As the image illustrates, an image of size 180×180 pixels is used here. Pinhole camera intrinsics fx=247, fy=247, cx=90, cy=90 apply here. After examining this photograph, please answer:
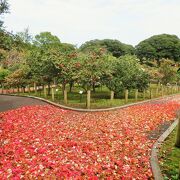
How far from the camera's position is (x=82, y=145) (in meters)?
8.54

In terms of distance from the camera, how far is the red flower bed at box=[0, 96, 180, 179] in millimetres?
6482

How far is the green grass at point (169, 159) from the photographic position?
21.2ft

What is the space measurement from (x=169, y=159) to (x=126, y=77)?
56.3 ft

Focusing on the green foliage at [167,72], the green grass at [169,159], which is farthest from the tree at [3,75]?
the green grass at [169,159]

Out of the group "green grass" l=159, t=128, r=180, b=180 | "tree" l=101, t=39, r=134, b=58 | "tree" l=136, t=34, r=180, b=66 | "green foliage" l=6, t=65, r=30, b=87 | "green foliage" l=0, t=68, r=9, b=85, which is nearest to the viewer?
"green grass" l=159, t=128, r=180, b=180

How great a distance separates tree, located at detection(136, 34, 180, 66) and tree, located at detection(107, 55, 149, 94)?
4005cm

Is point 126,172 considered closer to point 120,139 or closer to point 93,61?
point 120,139

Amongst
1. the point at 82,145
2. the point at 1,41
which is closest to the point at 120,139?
the point at 82,145

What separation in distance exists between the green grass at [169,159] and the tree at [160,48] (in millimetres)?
57615

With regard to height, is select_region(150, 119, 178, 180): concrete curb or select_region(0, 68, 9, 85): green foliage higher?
select_region(0, 68, 9, 85): green foliage

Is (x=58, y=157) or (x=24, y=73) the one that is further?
(x=24, y=73)

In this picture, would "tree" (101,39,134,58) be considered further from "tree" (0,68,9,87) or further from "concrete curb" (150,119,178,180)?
"concrete curb" (150,119,178,180)

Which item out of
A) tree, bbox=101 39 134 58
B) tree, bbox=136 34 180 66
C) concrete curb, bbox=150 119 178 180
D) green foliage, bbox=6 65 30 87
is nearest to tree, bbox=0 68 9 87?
green foliage, bbox=6 65 30 87

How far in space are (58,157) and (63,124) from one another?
4.63m
